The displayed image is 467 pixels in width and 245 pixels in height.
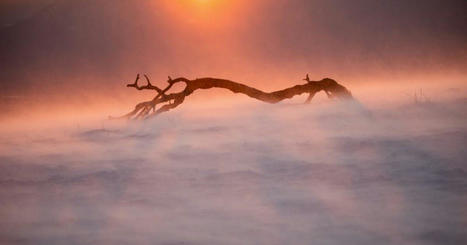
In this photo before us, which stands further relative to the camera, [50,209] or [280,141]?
[280,141]

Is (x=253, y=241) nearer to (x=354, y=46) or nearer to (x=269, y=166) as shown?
(x=269, y=166)

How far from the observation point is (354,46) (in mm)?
98562

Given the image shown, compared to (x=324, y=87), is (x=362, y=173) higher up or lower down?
lower down

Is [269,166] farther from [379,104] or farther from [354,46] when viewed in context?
[354,46]

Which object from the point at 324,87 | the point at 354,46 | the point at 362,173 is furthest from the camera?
the point at 354,46

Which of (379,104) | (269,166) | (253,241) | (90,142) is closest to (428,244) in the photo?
(253,241)

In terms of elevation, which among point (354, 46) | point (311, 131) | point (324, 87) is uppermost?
point (354, 46)

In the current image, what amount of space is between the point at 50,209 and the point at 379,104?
11148mm

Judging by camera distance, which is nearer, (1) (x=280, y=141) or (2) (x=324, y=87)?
(1) (x=280, y=141)

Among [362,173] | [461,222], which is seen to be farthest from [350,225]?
[362,173]

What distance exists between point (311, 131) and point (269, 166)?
3.04m

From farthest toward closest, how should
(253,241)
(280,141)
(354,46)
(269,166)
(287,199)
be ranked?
(354,46) → (280,141) → (269,166) → (287,199) → (253,241)

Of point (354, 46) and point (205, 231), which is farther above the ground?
point (354, 46)

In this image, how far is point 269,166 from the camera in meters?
7.58
